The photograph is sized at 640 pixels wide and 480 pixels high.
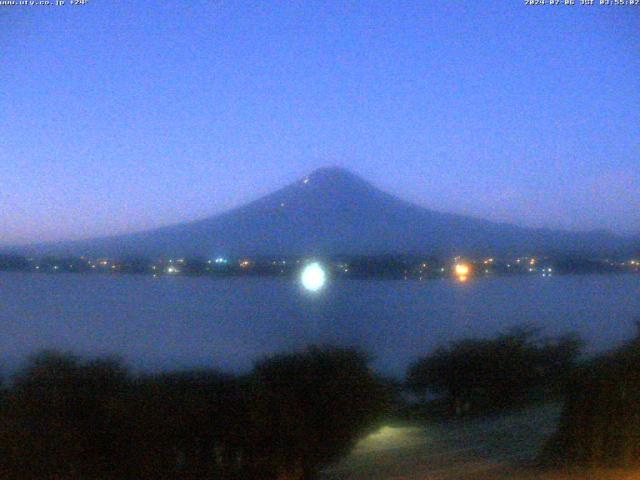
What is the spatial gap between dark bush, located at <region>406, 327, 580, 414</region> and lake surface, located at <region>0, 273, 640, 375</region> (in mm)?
851

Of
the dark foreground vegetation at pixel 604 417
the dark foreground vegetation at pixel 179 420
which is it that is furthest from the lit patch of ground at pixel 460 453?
the dark foreground vegetation at pixel 179 420

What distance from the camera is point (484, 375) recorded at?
55.9 ft

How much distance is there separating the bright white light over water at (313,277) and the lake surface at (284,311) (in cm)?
46

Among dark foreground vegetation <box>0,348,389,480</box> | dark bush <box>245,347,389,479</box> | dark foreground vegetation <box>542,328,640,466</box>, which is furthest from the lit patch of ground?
dark foreground vegetation <box>0,348,389,480</box>

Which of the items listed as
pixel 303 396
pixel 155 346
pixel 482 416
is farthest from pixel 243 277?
pixel 303 396

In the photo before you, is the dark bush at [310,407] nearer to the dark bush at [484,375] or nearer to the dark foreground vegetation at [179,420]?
A: the dark foreground vegetation at [179,420]

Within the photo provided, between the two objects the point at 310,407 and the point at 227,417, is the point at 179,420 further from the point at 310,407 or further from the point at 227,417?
the point at 310,407

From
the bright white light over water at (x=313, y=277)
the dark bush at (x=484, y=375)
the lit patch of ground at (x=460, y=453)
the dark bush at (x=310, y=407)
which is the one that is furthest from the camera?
the bright white light over water at (x=313, y=277)

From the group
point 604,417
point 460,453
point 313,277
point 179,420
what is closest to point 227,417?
point 179,420

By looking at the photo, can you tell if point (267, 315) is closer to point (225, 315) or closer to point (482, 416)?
point (225, 315)

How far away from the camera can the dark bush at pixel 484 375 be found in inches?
667

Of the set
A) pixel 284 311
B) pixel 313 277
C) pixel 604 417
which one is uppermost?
pixel 313 277

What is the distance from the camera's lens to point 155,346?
18000 mm

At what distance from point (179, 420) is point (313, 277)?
24480 millimetres
